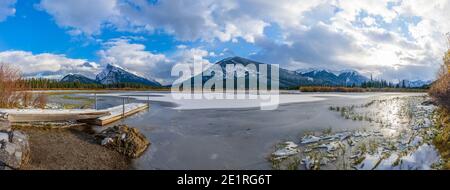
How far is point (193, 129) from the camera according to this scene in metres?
15.8

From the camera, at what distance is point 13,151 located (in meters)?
8.40

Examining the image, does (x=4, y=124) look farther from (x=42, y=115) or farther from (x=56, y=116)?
(x=56, y=116)

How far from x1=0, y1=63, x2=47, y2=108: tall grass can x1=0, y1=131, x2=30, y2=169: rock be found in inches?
440

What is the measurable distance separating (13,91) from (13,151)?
13.5 metres

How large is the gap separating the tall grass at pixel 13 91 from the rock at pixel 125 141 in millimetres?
10460

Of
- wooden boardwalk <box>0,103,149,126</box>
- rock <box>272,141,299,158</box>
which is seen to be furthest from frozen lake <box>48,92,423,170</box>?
wooden boardwalk <box>0,103,149,126</box>

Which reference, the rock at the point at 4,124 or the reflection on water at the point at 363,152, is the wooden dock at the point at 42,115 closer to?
the rock at the point at 4,124

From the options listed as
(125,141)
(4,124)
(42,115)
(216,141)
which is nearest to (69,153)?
(125,141)

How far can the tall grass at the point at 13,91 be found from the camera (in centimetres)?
1862

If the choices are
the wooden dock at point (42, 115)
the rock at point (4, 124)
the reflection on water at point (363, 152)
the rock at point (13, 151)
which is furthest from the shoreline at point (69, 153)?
the reflection on water at point (363, 152)

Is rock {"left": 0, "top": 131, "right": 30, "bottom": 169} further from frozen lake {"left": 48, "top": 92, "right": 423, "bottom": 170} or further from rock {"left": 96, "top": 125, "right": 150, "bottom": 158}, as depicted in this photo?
frozen lake {"left": 48, "top": 92, "right": 423, "bottom": 170}

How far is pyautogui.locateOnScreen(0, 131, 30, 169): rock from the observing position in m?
7.98
